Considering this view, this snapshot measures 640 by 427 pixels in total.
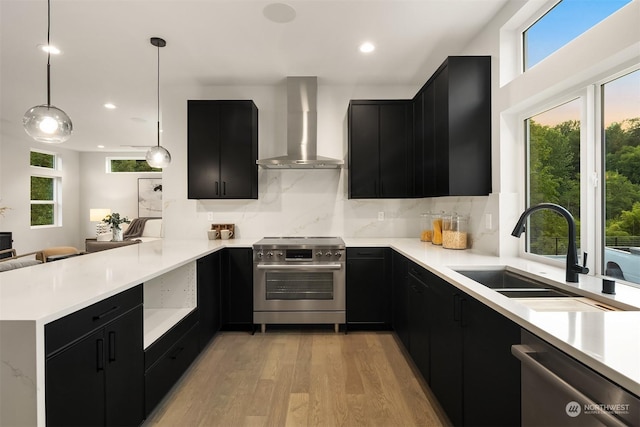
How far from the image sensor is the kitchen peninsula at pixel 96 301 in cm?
89

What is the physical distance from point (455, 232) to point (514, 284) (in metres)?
0.98

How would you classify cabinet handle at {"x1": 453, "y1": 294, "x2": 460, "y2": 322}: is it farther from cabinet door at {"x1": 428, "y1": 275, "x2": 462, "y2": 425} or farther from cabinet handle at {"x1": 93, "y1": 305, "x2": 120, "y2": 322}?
cabinet handle at {"x1": 93, "y1": 305, "x2": 120, "y2": 322}

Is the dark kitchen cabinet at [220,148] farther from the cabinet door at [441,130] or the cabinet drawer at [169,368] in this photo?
the cabinet door at [441,130]

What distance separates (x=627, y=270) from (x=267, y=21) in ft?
9.36

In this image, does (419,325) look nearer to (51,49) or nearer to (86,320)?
(86,320)

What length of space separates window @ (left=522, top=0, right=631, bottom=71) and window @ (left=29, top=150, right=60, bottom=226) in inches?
381

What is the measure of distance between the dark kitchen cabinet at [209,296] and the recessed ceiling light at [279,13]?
2.04 metres

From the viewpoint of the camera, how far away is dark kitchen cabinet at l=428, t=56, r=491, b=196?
258cm

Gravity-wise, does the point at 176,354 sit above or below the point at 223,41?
below

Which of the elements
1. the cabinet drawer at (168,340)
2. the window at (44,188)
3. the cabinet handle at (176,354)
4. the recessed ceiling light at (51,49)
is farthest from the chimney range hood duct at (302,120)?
the window at (44,188)

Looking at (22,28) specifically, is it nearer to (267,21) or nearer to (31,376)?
(267,21)

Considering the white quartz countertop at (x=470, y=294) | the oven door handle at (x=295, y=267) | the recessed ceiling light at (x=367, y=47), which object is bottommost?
the oven door handle at (x=295, y=267)

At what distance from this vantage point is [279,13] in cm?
254

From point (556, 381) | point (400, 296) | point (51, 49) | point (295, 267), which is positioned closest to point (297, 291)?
point (295, 267)
